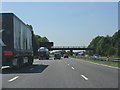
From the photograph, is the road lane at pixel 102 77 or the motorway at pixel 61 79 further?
the road lane at pixel 102 77

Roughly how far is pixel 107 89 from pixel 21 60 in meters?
15.1

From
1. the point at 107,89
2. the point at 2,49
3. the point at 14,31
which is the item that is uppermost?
the point at 14,31

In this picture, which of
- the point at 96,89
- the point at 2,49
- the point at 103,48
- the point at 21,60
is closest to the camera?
the point at 96,89

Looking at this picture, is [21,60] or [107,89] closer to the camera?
[107,89]

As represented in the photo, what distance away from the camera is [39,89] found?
11.1m

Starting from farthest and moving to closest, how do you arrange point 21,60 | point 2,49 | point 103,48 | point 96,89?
point 103,48, point 21,60, point 2,49, point 96,89

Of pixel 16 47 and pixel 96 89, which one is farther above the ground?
pixel 16 47

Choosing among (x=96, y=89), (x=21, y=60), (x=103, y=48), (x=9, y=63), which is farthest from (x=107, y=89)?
(x=103, y=48)

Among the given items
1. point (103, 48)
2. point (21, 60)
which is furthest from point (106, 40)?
point (21, 60)

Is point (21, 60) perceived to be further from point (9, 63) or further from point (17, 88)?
point (17, 88)

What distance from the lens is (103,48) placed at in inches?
5153

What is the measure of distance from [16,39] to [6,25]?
169cm

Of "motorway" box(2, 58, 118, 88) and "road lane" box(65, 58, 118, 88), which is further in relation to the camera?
"road lane" box(65, 58, 118, 88)

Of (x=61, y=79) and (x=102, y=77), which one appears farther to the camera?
(x=102, y=77)
